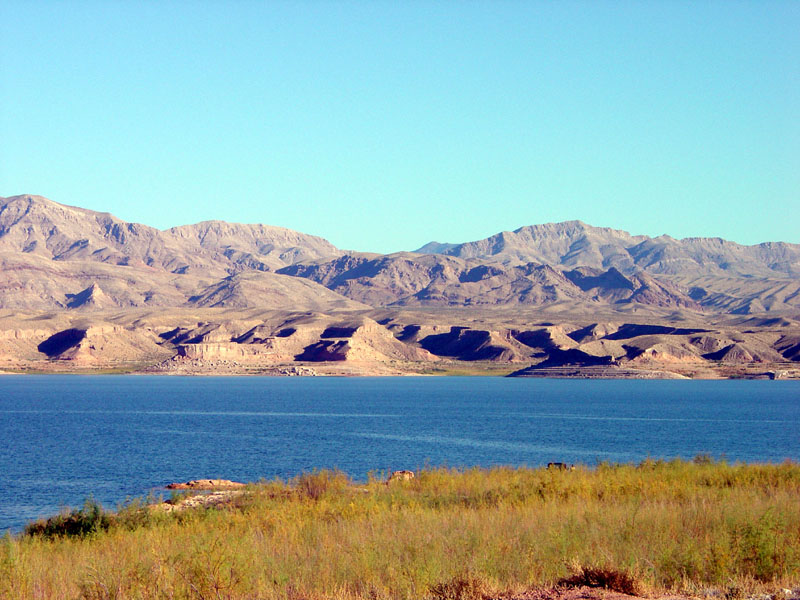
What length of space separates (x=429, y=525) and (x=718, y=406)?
10444 cm

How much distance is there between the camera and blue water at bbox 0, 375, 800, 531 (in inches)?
1801

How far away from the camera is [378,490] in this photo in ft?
82.5

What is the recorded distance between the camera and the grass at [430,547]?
12.9 metres

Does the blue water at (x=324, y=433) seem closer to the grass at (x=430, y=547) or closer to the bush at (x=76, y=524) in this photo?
the bush at (x=76, y=524)

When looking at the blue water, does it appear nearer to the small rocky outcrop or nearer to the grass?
the small rocky outcrop

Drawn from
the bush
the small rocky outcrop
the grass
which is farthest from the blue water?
the grass

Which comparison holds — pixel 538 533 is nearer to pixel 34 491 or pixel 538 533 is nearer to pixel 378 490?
pixel 378 490

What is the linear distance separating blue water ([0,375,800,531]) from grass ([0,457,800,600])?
10312mm

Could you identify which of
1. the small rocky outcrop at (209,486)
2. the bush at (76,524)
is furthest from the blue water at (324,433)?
the bush at (76,524)

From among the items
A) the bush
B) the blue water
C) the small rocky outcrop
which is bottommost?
the blue water

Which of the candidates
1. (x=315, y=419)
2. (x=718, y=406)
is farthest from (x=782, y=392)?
(x=315, y=419)

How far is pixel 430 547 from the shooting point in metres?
15.2

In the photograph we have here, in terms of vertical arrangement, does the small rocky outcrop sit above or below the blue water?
above

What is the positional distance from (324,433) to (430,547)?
57.0 m
